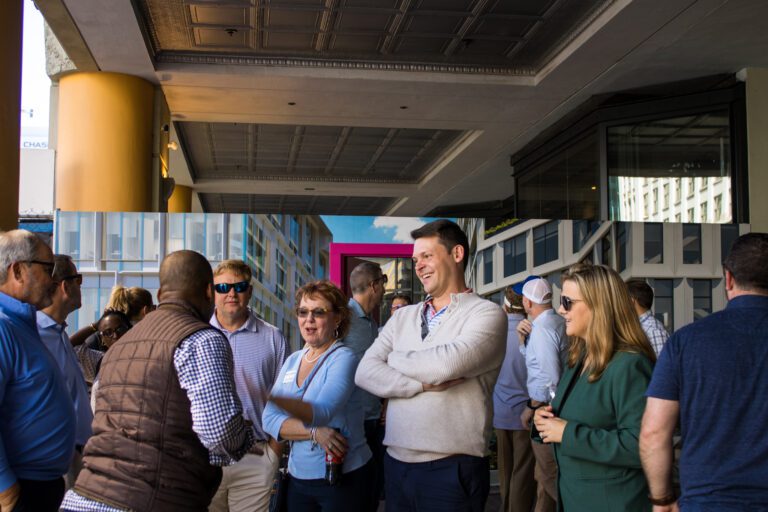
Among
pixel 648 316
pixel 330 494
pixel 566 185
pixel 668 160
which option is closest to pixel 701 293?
pixel 668 160

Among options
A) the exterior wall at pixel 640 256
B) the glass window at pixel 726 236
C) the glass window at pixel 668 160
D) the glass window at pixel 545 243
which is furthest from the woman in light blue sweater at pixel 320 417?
the glass window at pixel 668 160

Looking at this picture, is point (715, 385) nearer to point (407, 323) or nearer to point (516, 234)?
point (407, 323)

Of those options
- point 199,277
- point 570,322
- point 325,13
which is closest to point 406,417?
point 570,322

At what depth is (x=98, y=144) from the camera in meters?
10.8

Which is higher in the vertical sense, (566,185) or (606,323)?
(566,185)

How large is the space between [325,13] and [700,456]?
7930mm

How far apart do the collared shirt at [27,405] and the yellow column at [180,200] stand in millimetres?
15649

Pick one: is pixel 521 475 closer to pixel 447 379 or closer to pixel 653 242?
pixel 447 379

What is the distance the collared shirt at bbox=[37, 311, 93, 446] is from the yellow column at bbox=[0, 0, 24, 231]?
2610 mm

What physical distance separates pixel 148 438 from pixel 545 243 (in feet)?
21.2

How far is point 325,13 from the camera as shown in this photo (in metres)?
9.54

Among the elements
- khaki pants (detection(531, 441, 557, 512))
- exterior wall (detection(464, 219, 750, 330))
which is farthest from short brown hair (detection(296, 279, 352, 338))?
exterior wall (detection(464, 219, 750, 330))

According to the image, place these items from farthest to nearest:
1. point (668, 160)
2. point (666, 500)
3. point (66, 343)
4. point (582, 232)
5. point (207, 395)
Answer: point (668, 160) < point (582, 232) < point (66, 343) < point (666, 500) < point (207, 395)

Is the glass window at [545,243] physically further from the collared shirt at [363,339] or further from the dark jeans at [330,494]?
the dark jeans at [330,494]
